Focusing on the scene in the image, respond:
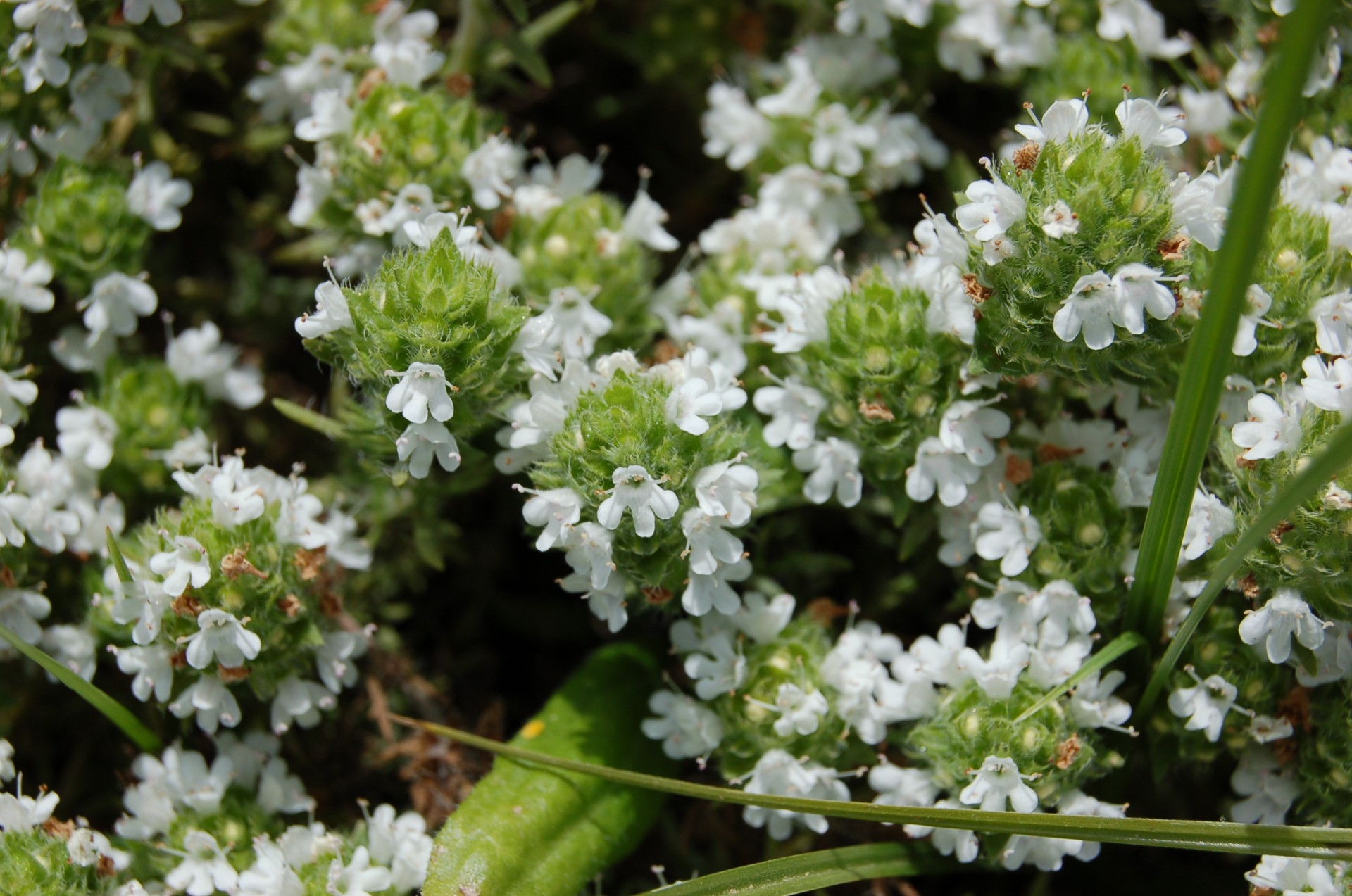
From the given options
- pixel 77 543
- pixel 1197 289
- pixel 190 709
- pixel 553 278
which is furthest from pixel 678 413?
pixel 77 543

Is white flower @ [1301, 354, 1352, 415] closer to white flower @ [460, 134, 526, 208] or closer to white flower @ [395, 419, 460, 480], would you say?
white flower @ [395, 419, 460, 480]

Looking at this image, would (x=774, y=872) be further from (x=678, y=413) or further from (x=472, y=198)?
(x=472, y=198)

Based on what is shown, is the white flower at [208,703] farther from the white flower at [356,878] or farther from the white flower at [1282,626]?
the white flower at [1282,626]

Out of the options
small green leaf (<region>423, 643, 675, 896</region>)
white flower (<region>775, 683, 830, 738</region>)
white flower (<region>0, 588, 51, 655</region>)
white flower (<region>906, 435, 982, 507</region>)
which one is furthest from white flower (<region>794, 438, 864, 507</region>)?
white flower (<region>0, 588, 51, 655</region>)

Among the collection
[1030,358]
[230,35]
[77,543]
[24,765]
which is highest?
[230,35]

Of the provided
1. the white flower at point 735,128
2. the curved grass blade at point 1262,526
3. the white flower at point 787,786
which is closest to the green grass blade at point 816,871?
the white flower at point 787,786

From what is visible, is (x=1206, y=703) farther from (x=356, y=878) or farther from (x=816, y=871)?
(x=356, y=878)
